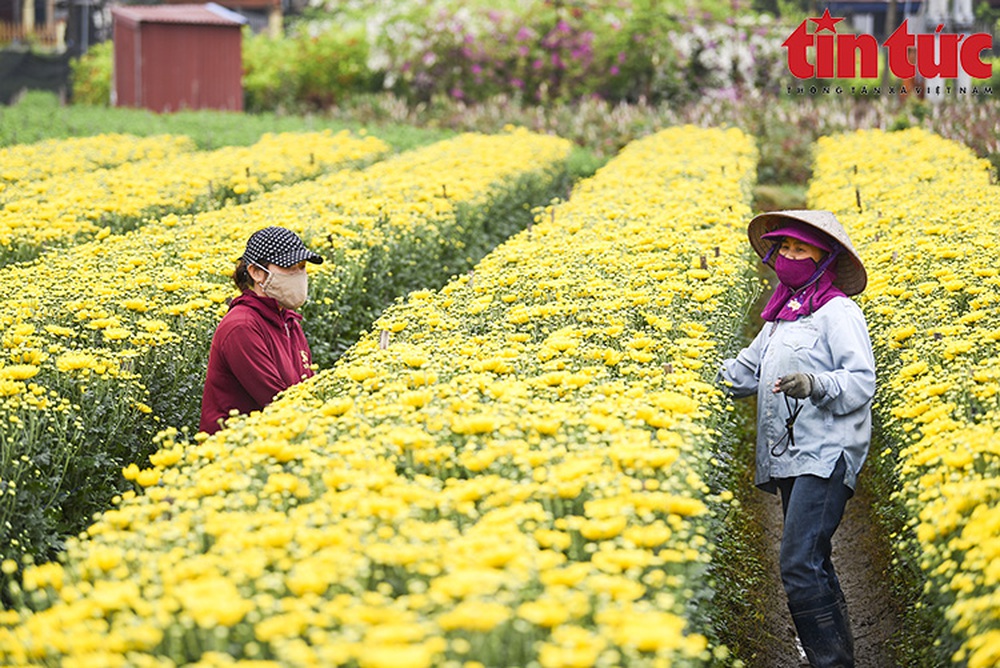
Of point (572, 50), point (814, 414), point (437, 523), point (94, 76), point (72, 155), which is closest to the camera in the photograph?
point (437, 523)

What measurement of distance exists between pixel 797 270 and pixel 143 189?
616 centimetres

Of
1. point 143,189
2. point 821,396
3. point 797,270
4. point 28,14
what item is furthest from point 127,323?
point 28,14

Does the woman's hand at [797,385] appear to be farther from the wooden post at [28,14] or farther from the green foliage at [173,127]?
the wooden post at [28,14]

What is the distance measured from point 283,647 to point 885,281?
3.94 meters

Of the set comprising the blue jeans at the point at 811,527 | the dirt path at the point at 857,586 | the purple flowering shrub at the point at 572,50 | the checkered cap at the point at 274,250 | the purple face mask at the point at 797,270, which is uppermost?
the purple flowering shrub at the point at 572,50

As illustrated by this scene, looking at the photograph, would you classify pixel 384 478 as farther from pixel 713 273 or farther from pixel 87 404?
pixel 713 273

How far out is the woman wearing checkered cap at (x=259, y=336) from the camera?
14.8ft

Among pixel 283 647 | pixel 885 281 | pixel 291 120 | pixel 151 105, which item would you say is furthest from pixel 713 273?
pixel 151 105

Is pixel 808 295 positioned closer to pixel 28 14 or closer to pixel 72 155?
pixel 72 155

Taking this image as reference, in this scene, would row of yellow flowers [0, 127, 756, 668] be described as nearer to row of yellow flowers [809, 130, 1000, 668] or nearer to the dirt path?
row of yellow flowers [809, 130, 1000, 668]

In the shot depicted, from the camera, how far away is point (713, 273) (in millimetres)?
5434

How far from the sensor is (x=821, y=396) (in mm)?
3881

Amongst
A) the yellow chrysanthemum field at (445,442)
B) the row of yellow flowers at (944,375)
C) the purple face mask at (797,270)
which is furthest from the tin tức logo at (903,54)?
the purple face mask at (797,270)

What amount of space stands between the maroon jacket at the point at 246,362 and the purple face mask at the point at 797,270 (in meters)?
1.92
